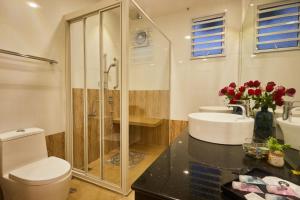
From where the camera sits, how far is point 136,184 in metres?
0.59

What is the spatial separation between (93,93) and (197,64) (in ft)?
5.80

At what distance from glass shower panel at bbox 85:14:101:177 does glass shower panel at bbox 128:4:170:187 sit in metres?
0.50

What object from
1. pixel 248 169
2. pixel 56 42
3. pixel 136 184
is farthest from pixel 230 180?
pixel 56 42

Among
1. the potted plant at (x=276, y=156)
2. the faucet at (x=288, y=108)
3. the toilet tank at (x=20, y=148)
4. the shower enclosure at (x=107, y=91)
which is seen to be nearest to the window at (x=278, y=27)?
the faucet at (x=288, y=108)

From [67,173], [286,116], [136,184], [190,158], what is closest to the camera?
[136,184]

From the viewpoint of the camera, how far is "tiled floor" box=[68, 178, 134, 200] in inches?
67.1

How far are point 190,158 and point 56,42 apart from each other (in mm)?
2134

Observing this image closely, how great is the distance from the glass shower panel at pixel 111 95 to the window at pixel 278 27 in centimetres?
152

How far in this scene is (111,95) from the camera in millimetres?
2010

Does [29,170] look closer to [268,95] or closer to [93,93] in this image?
[93,93]

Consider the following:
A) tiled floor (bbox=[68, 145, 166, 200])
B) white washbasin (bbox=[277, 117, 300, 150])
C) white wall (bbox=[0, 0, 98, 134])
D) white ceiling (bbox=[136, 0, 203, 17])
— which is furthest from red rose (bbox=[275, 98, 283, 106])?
white wall (bbox=[0, 0, 98, 134])

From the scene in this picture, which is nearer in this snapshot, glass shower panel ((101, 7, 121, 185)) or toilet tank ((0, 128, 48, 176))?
toilet tank ((0, 128, 48, 176))

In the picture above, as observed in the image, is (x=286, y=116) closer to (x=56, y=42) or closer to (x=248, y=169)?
(x=248, y=169)

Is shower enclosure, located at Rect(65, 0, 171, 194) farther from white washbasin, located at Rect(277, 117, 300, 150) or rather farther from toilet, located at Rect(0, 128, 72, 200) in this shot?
white washbasin, located at Rect(277, 117, 300, 150)
